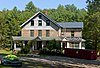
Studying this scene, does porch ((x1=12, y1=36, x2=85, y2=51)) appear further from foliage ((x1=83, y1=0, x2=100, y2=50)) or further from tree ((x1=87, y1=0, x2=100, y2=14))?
tree ((x1=87, y1=0, x2=100, y2=14))

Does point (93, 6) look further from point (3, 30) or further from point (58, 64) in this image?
point (3, 30)

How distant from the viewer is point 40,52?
57.6 meters

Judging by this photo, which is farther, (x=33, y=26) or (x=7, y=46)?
(x=7, y=46)

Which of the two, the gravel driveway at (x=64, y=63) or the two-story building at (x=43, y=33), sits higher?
the two-story building at (x=43, y=33)

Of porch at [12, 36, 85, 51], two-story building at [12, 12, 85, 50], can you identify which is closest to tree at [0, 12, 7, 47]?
two-story building at [12, 12, 85, 50]

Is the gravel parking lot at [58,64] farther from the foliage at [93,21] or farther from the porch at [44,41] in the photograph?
the porch at [44,41]

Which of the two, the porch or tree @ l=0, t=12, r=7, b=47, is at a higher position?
tree @ l=0, t=12, r=7, b=47

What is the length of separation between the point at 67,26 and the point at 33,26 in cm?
884

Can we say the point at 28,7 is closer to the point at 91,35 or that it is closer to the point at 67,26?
the point at 67,26

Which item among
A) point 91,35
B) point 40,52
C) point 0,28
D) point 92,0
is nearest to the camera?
point 92,0

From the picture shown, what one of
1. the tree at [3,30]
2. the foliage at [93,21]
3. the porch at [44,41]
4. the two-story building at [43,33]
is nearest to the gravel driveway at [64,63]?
the foliage at [93,21]

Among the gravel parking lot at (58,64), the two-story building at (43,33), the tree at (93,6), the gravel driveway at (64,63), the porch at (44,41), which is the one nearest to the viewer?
the gravel parking lot at (58,64)

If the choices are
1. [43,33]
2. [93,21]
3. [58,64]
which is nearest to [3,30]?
[43,33]

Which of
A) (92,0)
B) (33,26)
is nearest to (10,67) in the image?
(92,0)
